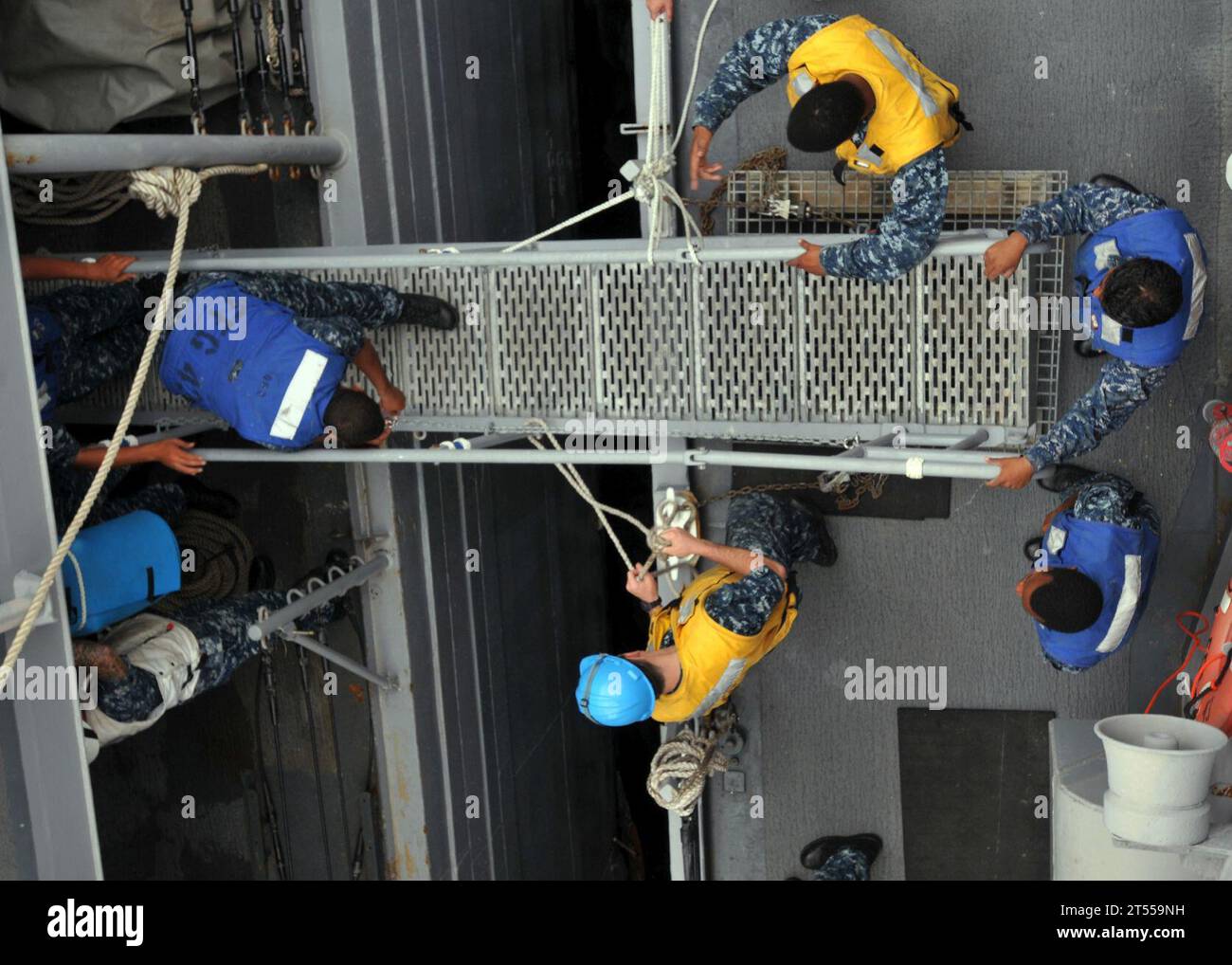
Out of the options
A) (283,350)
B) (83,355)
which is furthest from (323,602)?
(83,355)

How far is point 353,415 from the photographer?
3.36 meters

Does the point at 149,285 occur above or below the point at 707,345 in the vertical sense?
above

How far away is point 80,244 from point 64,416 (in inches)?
25.8

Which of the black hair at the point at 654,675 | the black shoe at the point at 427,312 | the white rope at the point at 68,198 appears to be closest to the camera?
the black hair at the point at 654,675

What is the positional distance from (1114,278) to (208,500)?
3061 millimetres

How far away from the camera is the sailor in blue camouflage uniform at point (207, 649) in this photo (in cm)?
341

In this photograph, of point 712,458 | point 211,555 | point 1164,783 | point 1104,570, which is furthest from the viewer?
point 211,555

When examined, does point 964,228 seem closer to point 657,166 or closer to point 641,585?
point 657,166

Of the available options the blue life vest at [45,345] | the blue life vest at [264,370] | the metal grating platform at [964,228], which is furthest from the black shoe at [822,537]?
the blue life vest at [45,345]

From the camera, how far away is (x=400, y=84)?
4.23 m

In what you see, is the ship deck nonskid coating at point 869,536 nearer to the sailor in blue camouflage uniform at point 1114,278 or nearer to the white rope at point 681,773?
the sailor in blue camouflage uniform at point 1114,278

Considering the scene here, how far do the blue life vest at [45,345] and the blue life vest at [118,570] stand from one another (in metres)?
0.40
